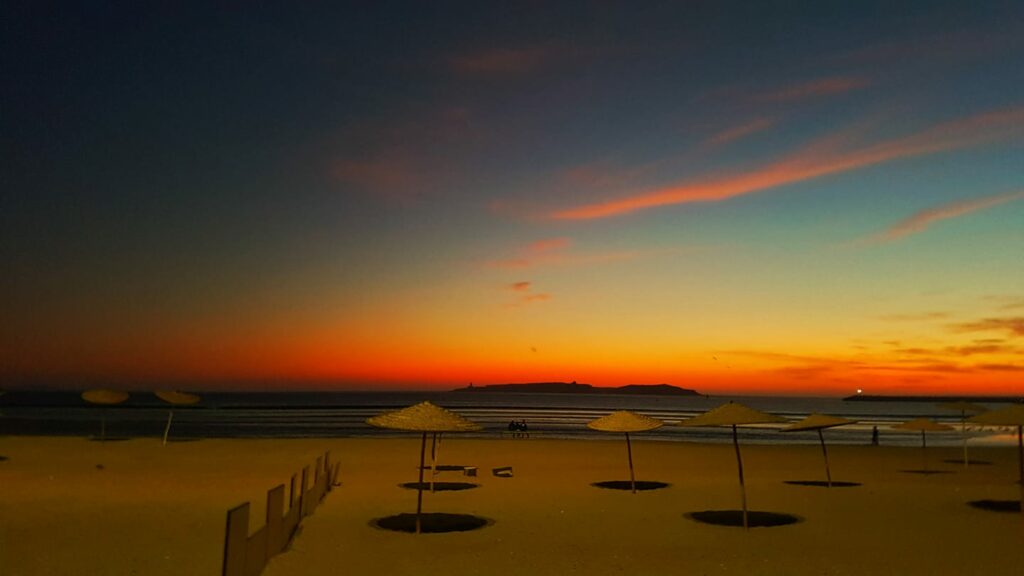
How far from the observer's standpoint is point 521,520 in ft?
47.2

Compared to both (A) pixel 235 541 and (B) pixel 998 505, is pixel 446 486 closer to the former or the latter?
(A) pixel 235 541

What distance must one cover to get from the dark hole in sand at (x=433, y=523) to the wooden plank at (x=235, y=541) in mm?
5242

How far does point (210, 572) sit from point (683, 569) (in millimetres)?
6048

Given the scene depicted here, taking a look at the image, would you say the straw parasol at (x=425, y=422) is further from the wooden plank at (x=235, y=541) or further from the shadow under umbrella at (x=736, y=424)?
the wooden plank at (x=235, y=541)

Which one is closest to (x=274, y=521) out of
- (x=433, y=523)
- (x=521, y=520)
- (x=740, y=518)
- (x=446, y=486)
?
(x=433, y=523)

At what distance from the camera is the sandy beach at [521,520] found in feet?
35.0

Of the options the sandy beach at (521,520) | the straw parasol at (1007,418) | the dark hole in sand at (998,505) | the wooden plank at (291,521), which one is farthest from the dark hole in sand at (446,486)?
the dark hole in sand at (998,505)

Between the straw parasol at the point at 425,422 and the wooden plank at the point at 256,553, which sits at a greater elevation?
the straw parasol at the point at 425,422

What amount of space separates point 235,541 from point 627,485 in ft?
46.5

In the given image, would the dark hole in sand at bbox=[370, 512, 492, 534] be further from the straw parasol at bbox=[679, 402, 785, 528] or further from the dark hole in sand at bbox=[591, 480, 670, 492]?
the dark hole in sand at bbox=[591, 480, 670, 492]

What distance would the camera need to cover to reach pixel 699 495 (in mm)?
18219

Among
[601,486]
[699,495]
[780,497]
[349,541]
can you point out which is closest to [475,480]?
[601,486]

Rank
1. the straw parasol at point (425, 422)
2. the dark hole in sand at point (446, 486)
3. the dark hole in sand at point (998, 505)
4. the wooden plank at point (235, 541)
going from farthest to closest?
the dark hole in sand at point (446, 486) → the dark hole in sand at point (998, 505) → the straw parasol at point (425, 422) → the wooden plank at point (235, 541)

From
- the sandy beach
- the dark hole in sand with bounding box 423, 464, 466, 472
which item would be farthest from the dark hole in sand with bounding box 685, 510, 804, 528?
the dark hole in sand with bounding box 423, 464, 466, 472
